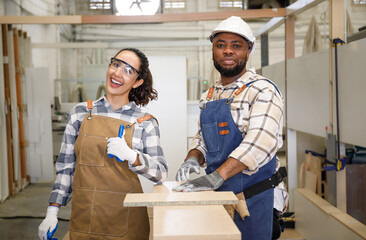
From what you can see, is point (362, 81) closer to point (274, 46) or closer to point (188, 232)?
point (188, 232)

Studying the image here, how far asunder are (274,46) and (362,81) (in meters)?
6.14

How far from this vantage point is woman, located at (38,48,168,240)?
1.75 m

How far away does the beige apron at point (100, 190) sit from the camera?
1.75 m

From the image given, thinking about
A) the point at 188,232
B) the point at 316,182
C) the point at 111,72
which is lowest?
the point at 316,182

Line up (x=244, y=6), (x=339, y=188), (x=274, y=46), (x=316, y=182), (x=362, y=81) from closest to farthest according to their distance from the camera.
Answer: (x=362, y=81)
(x=339, y=188)
(x=316, y=182)
(x=244, y=6)
(x=274, y=46)

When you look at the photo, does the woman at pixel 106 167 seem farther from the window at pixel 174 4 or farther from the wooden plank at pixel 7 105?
the window at pixel 174 4

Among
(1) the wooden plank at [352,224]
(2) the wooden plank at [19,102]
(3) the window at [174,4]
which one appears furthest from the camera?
(3) the window at [174,4]

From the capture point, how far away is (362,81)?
254 cm

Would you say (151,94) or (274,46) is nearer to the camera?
(151,94)

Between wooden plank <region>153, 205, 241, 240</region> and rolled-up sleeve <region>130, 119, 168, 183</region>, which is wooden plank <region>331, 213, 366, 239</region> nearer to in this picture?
rolled-up sleeve <region>130, 119, 168, 183</region>

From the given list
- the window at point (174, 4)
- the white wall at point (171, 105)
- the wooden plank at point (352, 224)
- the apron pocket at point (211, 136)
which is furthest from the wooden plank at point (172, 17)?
the window at point (174, 4)

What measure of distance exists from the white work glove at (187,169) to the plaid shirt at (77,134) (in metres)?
0.08

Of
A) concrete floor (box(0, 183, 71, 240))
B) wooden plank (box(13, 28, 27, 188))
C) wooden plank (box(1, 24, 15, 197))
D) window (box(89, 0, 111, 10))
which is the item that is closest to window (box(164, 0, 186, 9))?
window (box(89, 0, 111, 10))

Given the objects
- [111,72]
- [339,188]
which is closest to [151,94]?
[111,72]
